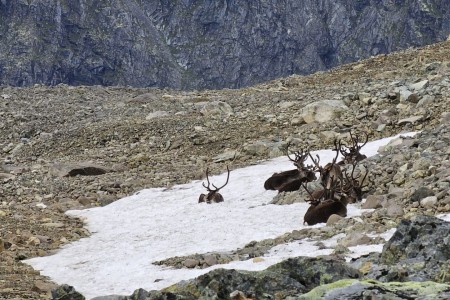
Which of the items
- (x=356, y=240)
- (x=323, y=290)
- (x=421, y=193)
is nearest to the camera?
(x=323, y=290)

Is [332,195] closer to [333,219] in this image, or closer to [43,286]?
[333,219]

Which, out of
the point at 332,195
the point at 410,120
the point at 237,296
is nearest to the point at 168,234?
the point at 332,195

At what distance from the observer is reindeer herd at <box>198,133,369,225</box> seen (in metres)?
13.2

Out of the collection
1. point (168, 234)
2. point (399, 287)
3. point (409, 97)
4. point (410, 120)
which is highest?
point (399, 287)

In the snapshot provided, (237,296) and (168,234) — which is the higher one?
(237,296)

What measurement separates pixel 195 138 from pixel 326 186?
440 inches

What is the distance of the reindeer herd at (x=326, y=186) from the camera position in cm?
1316

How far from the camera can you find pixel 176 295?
5.80 meters

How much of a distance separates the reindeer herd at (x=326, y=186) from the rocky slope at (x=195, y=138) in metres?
0.55

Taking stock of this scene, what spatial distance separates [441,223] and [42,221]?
11.2 metres

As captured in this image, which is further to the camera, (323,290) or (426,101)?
(426,101)

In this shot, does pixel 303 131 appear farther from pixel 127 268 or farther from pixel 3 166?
pixel 127 268

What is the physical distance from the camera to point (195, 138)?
25.2 m

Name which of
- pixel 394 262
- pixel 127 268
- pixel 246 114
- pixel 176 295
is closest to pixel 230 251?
pixel 127 268
